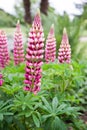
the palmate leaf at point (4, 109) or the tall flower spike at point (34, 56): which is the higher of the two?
the tall flower spike at point (34, 56)

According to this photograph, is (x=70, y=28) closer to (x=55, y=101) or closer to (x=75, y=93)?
(x=75, y=93)

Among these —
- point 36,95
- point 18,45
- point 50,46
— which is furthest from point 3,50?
point 36,95

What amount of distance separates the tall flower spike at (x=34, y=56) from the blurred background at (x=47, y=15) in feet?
17.9

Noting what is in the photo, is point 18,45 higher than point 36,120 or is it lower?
higher

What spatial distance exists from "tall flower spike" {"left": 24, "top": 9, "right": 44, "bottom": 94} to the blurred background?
17.9 ft

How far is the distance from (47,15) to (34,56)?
1173 cm

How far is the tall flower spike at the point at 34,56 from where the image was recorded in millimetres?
Answer: 3692

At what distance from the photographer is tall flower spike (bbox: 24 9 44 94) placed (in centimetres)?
369

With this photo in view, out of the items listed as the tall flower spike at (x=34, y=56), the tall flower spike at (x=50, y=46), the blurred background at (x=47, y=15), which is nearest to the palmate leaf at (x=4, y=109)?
the tall flower spike at (x=34, y=56)

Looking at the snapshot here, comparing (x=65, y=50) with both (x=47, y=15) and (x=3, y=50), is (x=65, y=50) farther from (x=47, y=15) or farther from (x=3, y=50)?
(x=47, y=15)

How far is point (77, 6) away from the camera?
2461 centimetres

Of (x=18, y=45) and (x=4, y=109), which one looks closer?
(x=4, y=109)

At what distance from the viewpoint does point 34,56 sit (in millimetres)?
3738

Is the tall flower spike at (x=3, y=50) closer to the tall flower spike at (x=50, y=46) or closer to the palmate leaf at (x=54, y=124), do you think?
the tall flower spike at (x=50, y=46)
